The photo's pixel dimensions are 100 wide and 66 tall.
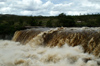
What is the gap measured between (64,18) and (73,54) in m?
22.5

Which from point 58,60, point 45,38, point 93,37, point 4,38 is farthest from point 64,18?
point 58,60

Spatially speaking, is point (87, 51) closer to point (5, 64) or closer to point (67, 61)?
point (67, 61)

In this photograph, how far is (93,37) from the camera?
1146 cm

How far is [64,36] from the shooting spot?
1295 cm

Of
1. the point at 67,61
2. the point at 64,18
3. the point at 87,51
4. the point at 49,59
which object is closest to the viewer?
the point at 67,61

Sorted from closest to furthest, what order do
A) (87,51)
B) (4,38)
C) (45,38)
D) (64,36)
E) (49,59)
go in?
(49,59) < (87,51) < (64,36) < (45,38) < (4,38)

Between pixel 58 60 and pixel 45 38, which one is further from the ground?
pixel 45 38

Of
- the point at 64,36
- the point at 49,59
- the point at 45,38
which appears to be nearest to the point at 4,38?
the point at 45,38

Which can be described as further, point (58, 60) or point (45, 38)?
point (45, 38)

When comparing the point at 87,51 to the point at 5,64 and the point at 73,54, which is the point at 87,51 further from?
the point at 5,64

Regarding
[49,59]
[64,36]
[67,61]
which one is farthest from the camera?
[64,36]

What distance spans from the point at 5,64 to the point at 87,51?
613cm

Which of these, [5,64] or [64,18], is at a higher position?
[64,18]

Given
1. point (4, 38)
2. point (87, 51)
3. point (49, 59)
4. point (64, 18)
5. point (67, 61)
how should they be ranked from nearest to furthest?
1. point (67, 61)
2. point (49, 59)
3. point (87, 51)
4. point (4, 38)
5. point (64, 18)
